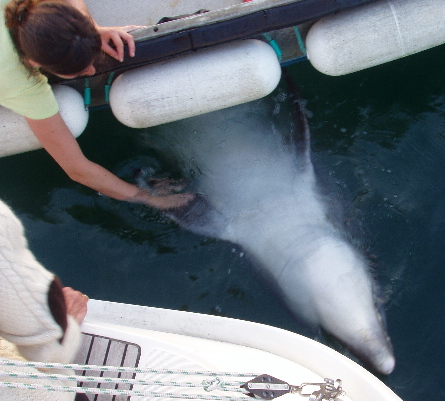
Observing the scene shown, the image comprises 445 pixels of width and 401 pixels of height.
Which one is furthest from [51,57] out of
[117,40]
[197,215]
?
[197,215]

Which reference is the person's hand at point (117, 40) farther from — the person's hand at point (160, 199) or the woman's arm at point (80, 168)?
the person's hand at point (160, 199)

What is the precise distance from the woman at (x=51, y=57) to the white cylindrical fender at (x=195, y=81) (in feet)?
0.80

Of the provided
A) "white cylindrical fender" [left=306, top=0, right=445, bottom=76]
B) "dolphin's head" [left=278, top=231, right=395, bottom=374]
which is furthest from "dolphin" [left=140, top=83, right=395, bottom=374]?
"white cylindrical fender" [left=306, top=0, right=445, bottom=76]

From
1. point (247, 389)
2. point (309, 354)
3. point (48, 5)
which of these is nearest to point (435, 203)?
point (309, 354)

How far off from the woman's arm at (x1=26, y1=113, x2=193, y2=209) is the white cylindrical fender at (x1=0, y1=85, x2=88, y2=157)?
226mm

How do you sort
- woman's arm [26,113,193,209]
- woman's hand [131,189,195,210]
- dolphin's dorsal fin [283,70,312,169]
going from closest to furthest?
woman's arm [26,113,193,209], woman's hand [131,189,195,210], dolphin's dorsal fin [283,70,312,169]

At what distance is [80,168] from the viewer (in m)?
3.27

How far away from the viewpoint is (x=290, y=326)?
10.9 feet

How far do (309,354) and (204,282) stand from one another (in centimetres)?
124

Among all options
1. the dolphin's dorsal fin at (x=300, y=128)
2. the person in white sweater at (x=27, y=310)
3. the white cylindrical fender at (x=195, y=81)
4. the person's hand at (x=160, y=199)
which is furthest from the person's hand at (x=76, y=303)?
the dolphin's dorsal fin at (x=300, y=128)

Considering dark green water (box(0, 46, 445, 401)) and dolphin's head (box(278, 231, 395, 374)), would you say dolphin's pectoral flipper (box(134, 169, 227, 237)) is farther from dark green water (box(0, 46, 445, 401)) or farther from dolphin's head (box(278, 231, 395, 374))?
dolphin's head (box(278, 231, 395, 374))

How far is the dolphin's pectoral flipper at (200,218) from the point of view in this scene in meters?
3.71

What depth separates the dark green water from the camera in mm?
3324

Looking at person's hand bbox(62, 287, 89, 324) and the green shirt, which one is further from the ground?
the green shirt
